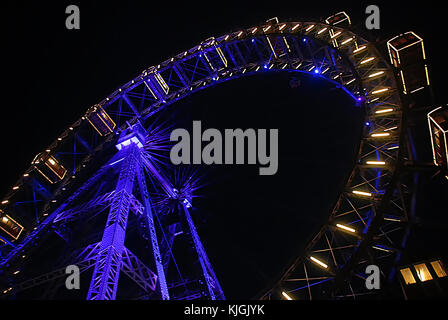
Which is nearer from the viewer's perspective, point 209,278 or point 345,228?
point 345,228

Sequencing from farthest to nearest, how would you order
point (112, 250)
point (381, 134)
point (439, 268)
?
point (439, 268)
point (381, 134)
point (112, 250)

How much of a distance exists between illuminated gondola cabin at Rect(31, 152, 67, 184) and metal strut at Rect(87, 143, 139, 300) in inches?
294

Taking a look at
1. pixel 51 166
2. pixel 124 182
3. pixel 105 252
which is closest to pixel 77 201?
pixel 51 166

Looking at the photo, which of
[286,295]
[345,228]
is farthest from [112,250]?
[345,228]

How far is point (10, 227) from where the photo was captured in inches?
660

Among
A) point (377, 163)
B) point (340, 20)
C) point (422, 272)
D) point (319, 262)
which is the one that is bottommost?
point (422, 272)

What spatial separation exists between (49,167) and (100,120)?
3.71 metres

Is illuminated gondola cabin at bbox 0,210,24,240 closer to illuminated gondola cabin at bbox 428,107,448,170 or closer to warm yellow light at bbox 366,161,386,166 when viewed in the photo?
warm yellow light at bbox 366,161,386,166

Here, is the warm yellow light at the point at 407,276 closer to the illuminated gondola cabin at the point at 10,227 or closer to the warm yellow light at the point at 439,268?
the warm yellow light at the point at 439,268

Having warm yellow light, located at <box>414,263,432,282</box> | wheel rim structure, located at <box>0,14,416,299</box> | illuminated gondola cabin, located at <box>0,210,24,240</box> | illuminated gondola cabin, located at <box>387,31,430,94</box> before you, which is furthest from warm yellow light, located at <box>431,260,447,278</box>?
illuminated gondola cabin, located at <box>0,210,24,240</box>

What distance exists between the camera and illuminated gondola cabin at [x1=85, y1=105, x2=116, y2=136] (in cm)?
1933

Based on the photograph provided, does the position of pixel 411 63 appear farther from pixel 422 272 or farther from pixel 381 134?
pixel 422 272
